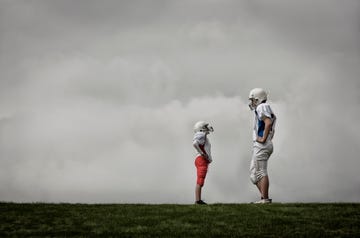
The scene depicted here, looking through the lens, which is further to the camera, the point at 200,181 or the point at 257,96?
the point at 200,181

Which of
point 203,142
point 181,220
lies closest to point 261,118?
point 203,142

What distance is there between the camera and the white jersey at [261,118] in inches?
639

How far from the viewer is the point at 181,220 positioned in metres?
13.6

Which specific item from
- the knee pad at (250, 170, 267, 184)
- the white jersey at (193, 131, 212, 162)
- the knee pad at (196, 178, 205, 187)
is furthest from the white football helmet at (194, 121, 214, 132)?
the knee pad at (250, 170, 267, 184)

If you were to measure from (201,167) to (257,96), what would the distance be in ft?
10.8

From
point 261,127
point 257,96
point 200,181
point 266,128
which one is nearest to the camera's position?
point 266,128

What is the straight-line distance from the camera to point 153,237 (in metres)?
12.1

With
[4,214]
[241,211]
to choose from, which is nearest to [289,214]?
[241,211]

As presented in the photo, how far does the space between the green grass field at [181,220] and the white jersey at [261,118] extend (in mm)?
2349

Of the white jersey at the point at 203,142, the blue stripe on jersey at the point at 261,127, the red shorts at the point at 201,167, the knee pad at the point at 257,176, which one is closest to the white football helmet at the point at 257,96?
the blue stripe on jersey at the point at 261,127

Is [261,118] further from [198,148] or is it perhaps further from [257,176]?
[198,148]

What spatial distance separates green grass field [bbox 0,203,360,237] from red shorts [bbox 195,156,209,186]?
8.86ft

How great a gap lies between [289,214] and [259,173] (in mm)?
2247

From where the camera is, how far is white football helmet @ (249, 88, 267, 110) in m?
16.8
